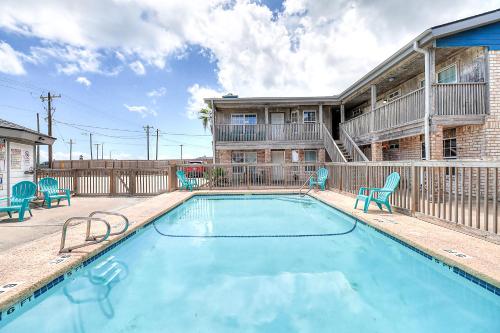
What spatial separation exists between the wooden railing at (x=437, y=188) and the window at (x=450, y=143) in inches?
95.9

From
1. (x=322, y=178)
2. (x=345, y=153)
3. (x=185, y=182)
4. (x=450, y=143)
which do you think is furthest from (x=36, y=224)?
(x=450, y=143)

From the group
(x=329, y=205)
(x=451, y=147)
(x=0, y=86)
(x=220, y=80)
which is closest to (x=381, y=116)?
(x=451, y=147)

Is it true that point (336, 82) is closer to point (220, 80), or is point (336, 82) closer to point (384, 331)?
point (220, 80)

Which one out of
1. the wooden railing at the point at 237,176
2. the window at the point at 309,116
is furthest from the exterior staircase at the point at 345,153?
the window at the point at 309,116

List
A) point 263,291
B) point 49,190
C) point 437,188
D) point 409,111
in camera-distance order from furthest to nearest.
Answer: point 409,111 → point 49,190 → point 437,188 → point 263,291

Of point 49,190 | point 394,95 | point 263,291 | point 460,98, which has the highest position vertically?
point 394,95

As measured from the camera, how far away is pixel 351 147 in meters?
13.6

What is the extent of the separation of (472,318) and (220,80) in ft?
69.3

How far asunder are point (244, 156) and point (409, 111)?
32.3ft

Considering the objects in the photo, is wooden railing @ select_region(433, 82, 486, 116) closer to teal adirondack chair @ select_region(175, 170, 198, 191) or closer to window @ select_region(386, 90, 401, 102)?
window @ select_region(386, 90, 401, 102)

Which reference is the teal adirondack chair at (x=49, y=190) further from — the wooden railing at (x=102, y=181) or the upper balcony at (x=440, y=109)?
the upper balcony at (x=440, y=109)

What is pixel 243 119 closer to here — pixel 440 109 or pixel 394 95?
pixel 394 95

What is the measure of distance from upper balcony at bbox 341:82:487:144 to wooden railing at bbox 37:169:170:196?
35.7ft

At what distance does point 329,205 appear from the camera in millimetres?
8352
